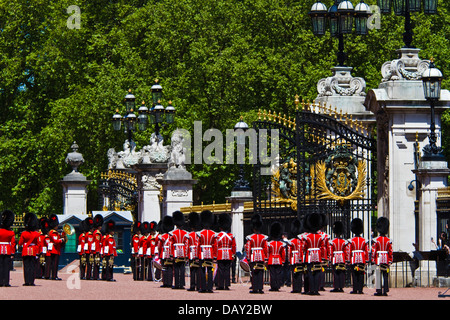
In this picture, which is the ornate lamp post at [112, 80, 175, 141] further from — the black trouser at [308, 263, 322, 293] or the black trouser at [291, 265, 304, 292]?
the black trouser at [308, 263, 322, 293]

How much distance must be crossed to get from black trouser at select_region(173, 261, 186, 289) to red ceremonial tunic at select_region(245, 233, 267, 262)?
1.54 metres

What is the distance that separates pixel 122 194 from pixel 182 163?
453 centimetres

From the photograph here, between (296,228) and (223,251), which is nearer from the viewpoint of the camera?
(223,251)

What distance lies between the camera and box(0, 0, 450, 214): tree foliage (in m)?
40.7

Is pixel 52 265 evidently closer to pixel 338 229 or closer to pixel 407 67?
pixel 338 229

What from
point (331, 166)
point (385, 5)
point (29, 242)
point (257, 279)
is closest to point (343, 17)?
point (385, 5)

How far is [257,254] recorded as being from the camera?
22219 mm

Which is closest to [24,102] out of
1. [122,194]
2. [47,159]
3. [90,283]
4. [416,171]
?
[47,159]

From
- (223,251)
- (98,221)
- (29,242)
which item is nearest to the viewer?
(223,251)

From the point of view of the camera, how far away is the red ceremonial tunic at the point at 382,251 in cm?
2084

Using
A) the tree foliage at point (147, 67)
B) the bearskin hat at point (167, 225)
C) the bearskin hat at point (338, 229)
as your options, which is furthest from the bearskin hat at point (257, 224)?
the tree foliage at point (147, 67)

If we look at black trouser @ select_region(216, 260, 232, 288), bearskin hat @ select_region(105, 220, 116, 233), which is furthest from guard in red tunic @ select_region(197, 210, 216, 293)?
bearskin hat @ select_region(105, 220, 116, 233)

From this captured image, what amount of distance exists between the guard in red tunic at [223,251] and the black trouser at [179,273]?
0.85 metres

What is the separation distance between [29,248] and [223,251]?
14.0 feet
